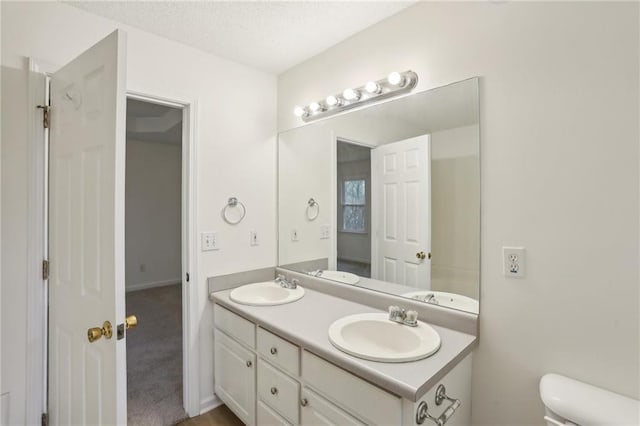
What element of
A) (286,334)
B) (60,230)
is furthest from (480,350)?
(60,230)

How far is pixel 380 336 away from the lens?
4.84 feet

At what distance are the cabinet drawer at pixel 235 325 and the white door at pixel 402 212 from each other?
0.78 m

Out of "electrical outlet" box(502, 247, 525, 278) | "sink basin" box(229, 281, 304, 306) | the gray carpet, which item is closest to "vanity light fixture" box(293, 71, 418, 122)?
"electrical outlet" box(502, 247, 525, 278)

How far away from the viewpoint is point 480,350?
1349 mm

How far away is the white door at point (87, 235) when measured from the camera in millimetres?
1085

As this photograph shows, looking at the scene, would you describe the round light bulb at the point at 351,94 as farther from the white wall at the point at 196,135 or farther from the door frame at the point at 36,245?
the door frame at the point at 36,245

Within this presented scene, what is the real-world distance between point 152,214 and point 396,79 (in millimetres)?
4718

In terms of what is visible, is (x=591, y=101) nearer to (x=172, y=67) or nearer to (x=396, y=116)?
(x=396, y=116)

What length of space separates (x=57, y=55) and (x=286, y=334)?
1.78 metres

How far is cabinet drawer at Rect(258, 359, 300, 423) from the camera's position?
1413mm

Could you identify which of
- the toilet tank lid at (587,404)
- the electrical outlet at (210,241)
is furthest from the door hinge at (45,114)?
the toilet tank lid at (587,404)

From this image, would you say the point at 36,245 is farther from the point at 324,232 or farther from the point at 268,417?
the point at 324,232

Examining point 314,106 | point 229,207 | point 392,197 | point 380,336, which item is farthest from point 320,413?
point 314,106

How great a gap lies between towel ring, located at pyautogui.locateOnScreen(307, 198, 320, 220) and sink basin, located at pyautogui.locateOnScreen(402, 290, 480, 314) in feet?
2.87
